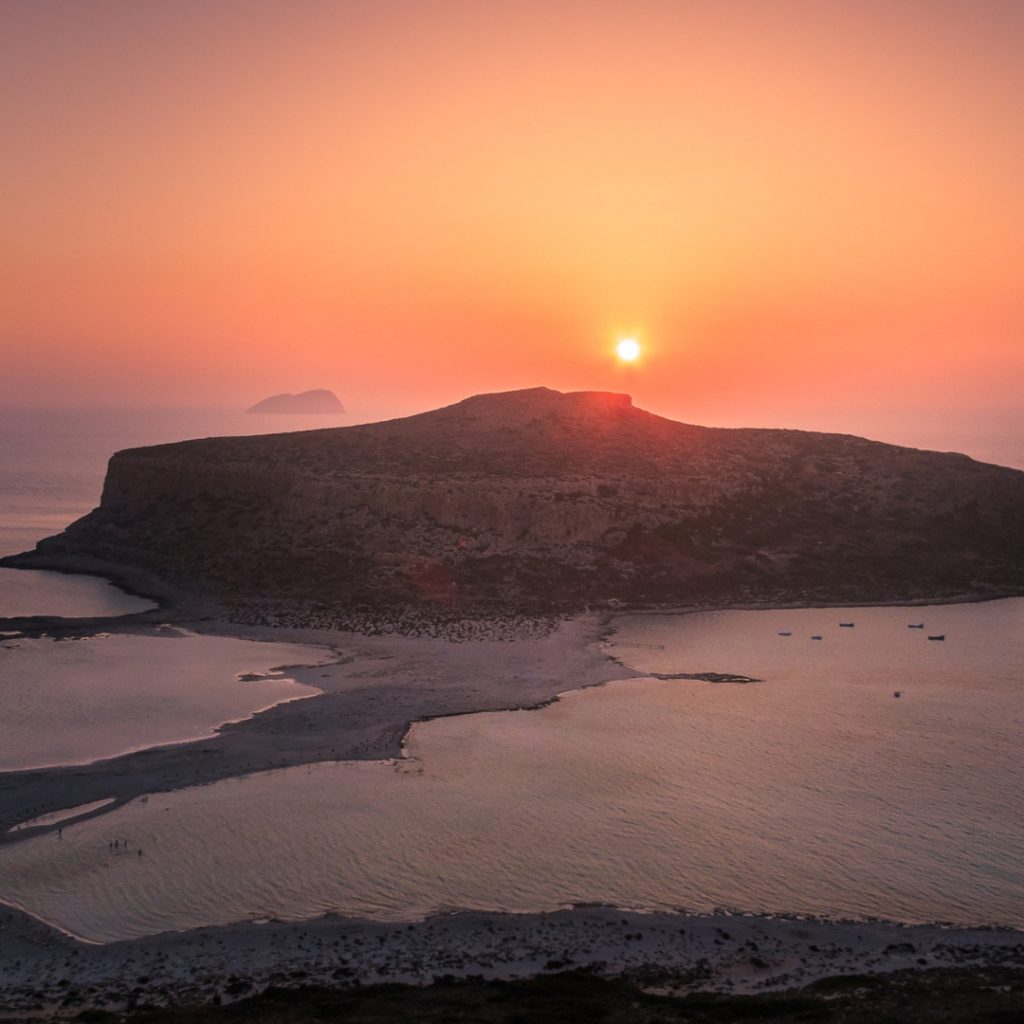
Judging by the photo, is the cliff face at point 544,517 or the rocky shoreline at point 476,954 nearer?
the rocky shoreline at point 476,954

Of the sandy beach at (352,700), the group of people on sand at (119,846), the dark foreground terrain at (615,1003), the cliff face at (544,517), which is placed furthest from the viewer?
the cliff face at (544,517)

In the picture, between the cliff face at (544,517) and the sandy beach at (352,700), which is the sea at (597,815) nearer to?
the sandy beach at (352,700)

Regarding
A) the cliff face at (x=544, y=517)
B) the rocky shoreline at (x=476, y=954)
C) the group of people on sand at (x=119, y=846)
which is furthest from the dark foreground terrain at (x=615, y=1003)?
the cliff face at (x=544, y=517)

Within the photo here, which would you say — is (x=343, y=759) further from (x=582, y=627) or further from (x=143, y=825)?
(x=582, y=627)

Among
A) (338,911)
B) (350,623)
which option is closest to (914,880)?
(338,911)

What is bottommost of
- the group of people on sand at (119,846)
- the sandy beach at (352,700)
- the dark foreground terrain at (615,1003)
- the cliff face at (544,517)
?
the dark foreground terrain at (615,1003)
